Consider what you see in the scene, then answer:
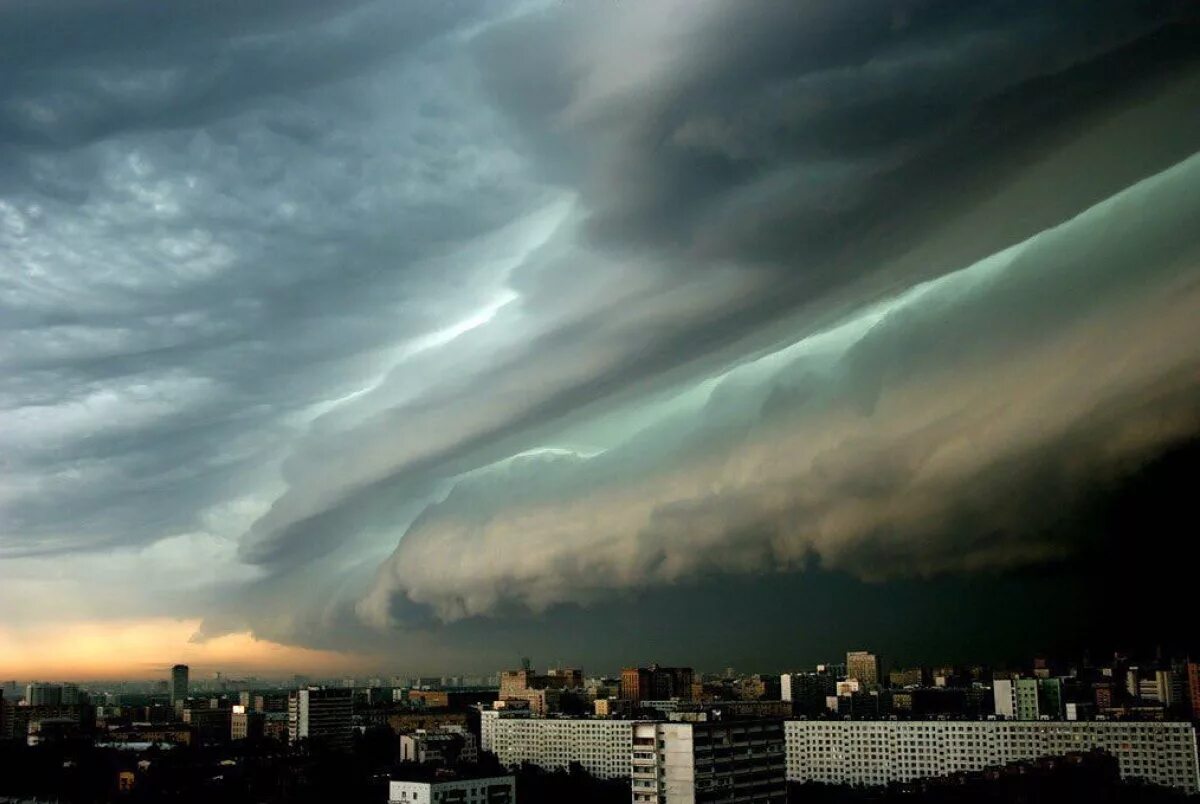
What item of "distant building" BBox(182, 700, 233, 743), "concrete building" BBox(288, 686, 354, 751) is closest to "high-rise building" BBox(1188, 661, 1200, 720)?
"concrete building" BBox(288, 686, 354, 751)

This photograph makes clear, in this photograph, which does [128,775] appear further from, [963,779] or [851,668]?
[851,668]

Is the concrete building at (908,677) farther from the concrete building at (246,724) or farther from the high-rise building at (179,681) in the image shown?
the high-rise building at (179,681)

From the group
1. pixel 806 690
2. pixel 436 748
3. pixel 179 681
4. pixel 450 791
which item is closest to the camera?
pixel 450 791

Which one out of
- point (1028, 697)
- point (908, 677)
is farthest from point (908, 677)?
point (1028, 697)

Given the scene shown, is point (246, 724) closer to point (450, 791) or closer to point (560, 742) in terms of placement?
point (560, 742)

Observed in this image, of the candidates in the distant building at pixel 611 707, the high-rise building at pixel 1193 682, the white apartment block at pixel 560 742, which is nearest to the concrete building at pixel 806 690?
the distant building at pixel 611 707

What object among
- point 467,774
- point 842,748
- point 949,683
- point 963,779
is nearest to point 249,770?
point 467,774

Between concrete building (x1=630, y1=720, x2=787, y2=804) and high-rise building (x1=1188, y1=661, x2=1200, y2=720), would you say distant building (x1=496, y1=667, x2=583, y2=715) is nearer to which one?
high-rise building (x1=1188, y1=661, x2=1200, y2=720)
